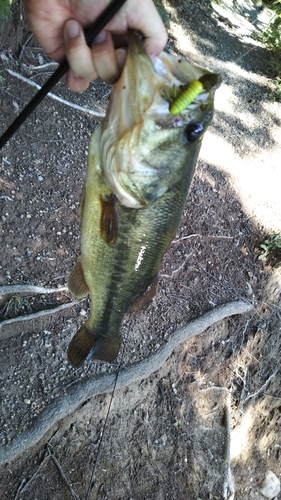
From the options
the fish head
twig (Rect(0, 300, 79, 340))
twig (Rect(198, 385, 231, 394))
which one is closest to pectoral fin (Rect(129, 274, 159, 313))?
the fish head

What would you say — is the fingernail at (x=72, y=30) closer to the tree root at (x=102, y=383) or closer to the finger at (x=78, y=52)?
the finger at (x=78, y=52)

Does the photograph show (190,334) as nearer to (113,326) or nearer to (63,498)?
(63,498)

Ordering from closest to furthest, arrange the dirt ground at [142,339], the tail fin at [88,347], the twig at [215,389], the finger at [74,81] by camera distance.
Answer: the finger at [74,81] < the tail fin at [88,347] < the dirt ground at [142,339] < the twig at [215,389]

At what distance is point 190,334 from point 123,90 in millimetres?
3403

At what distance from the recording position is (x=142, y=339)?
4270mm

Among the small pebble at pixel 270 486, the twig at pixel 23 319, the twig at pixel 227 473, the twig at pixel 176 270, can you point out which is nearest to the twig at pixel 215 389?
the twig at pixel 227 473

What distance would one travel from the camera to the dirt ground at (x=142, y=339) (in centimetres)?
355

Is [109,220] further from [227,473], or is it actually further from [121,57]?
[227,473]

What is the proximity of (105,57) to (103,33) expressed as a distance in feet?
0.43

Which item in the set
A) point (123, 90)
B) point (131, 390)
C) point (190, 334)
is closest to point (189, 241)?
point (190, 334)

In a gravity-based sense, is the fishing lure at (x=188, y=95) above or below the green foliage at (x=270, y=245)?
above

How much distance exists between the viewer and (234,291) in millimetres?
5098

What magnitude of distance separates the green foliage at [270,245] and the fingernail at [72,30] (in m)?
4.29

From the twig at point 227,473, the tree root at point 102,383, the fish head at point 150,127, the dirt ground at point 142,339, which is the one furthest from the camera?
the twig at point 227,473
